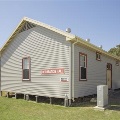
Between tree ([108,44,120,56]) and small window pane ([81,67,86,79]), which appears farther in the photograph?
tree ([108,44,120,56])

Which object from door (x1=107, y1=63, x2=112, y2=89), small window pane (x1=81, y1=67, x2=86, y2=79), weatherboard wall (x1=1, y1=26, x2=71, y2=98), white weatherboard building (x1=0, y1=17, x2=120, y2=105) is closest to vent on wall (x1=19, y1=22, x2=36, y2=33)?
white weatherboard building (x1=0, y1=17, x2=120, y2=105)

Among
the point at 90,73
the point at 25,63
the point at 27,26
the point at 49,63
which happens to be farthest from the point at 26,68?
the point at 90,73

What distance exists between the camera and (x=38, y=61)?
52.3 feet

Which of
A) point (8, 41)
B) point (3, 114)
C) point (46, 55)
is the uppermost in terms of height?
point (8, 41)

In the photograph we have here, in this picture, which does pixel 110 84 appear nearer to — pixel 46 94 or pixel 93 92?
pixel 93 92

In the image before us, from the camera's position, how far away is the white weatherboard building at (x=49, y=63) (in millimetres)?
13906

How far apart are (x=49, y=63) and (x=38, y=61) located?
1285 millimetres

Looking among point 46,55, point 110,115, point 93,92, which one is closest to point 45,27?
point 46,55

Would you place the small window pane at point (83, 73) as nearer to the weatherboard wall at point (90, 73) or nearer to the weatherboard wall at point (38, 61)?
the weatherboard wall at point (90, 73)

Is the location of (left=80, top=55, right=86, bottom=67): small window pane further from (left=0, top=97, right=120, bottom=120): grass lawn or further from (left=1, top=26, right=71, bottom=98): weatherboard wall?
(left=0, top=97, right=120, bottom=120): grass lawn

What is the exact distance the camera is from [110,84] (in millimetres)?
21922

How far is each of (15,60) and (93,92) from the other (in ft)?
22.7

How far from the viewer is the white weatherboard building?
45.6 feet

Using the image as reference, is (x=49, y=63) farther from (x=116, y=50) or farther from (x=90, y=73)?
(x=116, y=50)
